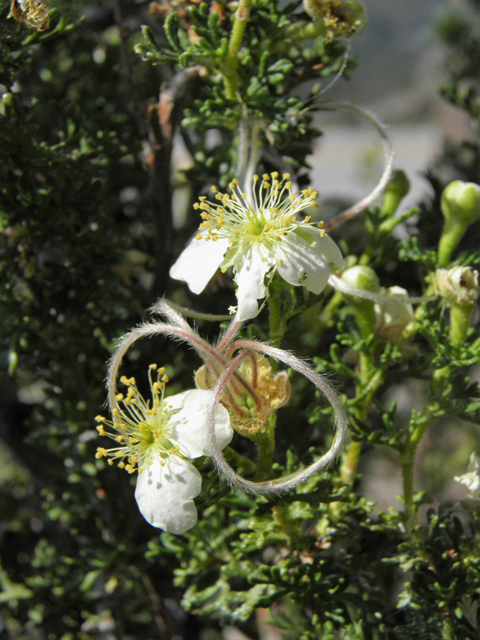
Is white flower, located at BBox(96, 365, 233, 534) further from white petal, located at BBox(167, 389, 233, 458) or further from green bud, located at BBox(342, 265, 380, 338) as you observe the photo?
green bud, located at BBox(342, 265, 380, 338)

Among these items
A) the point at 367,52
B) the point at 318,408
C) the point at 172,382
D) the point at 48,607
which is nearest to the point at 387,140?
the point at 318,408

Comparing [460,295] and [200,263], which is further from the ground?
[200,263]

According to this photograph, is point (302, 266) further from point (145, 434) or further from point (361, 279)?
point (145, 434)

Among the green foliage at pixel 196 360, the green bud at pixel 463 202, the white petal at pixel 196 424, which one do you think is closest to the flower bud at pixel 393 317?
the green foliage at pixel 196 360

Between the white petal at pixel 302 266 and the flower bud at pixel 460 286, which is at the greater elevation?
the white petal at pixel 302 266

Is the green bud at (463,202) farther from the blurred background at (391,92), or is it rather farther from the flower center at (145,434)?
the blurred background at (391,92)

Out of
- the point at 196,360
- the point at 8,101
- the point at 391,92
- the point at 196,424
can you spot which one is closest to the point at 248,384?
the point at 196,424

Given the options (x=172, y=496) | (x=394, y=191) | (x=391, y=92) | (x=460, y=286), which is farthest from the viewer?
(x=391, y=92)

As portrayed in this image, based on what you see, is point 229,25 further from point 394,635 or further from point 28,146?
point 394,635
